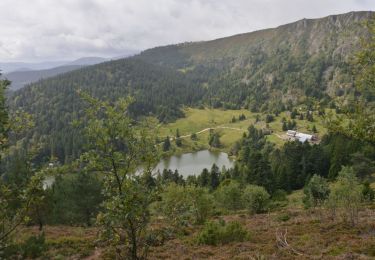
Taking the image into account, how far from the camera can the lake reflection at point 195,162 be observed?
554 ft

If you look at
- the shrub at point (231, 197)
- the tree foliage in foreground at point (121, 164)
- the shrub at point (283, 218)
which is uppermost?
the tree foliage in foreground at point (121, 164)

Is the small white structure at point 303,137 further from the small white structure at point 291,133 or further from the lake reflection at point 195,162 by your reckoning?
the lake reflection at point 195,162

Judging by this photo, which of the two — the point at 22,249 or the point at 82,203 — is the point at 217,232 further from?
the point at 82,203

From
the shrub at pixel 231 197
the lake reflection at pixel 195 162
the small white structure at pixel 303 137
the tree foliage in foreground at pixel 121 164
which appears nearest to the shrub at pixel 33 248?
the tree foliage in foreground at pixel 121 164

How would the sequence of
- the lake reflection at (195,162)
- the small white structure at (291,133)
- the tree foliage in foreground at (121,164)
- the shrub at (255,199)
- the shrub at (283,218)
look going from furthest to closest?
the small white structure at (291,133)
the lake reflection at (195,162)
the shrub at (255,199)
the shrub at (283,218)
the tree foliage in foreground at (121,164)

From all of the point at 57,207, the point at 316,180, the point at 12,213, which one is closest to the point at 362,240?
the point at 12,213

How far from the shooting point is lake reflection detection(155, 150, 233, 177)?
168875 mm

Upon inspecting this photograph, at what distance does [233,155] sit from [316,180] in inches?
5026

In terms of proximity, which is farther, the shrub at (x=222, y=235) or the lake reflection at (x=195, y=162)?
the lake reflection at (x=195, y=162)

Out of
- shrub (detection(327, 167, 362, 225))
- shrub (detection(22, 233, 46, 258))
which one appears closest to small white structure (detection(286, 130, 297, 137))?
shrub (detection(327, 167, 362, 225))

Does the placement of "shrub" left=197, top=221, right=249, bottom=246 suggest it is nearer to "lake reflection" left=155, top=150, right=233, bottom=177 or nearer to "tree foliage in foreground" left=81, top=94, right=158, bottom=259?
"tree foliage in foreground" left=81, top=94, right=158, bottom=259

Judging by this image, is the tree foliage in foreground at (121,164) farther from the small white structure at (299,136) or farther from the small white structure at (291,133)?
the small white structure at (291,133)

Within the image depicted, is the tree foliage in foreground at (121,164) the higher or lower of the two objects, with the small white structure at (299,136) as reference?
higher

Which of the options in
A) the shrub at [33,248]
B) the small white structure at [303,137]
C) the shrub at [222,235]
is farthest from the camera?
the small white structure at [303,137]
